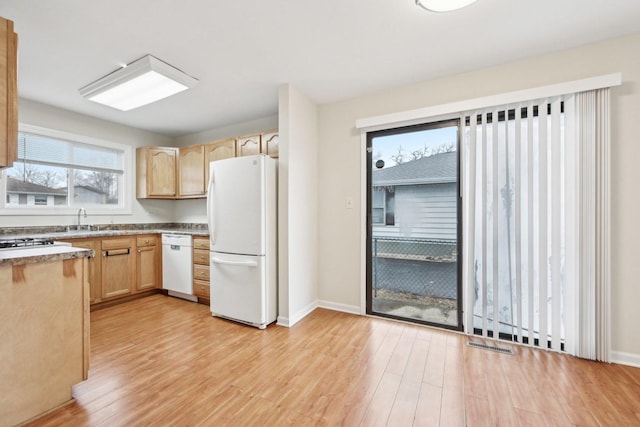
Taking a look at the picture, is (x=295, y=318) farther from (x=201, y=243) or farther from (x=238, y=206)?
(x=201, y=243)

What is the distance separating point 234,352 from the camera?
218 centimetres

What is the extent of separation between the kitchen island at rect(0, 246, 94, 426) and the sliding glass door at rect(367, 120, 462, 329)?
7.95 feet

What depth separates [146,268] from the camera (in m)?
3.62

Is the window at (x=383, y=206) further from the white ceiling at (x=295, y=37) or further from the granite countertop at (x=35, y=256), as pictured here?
the granite countertop at (x=35, y=256)

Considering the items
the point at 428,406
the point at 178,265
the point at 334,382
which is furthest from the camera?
the point at 178,265

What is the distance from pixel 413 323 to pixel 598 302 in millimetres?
1417

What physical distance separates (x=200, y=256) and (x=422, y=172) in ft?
9.29

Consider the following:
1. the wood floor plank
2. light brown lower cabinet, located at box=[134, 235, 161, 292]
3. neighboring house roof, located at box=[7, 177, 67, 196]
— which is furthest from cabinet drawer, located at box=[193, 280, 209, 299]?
the wood floor plank

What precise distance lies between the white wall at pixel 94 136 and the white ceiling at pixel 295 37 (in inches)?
16.4

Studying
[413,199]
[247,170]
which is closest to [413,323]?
[413,199]

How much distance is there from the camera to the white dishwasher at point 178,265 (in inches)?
136

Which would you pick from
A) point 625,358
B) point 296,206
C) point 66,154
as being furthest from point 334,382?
point 66,154

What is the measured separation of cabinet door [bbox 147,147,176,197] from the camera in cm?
400

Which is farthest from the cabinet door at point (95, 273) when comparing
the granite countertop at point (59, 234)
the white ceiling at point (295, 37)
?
the white ceiling at point (295, 37)
